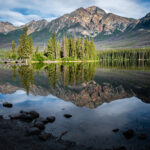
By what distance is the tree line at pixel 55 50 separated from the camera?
8616 cm

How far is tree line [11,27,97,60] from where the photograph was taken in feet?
283

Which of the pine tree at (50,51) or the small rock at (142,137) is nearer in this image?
the small rock at (142,137)

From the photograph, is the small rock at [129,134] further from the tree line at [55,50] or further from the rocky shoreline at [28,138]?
the tree line at [55,50]

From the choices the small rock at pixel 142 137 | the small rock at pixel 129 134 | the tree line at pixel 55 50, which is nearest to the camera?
the small rock at pixel 142 137

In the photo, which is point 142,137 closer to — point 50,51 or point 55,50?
point 50,51

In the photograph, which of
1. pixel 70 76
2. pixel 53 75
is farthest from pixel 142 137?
pixel 53 75

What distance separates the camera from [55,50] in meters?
97.8

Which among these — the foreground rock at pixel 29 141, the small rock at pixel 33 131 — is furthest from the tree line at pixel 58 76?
the small rock at pixel 33 131

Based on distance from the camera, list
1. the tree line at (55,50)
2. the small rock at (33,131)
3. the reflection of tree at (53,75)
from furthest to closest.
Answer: the tree line at (55,50) → the reflection of tree at (53,75) → the small rock at (33,131)

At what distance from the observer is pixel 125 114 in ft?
41.7

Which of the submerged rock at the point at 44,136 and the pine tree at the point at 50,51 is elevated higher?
the pine tree at the point at 50,51

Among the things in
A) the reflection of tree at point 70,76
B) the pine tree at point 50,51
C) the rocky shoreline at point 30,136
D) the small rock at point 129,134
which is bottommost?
the small rock at point 129,134

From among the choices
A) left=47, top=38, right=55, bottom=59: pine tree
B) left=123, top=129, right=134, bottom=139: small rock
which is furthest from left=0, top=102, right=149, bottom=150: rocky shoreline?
left=47, top=38, right=55, bottom=59: pine tree

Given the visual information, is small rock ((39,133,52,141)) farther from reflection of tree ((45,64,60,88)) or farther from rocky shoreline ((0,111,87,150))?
reflection of tree ((45,64,60,88))
